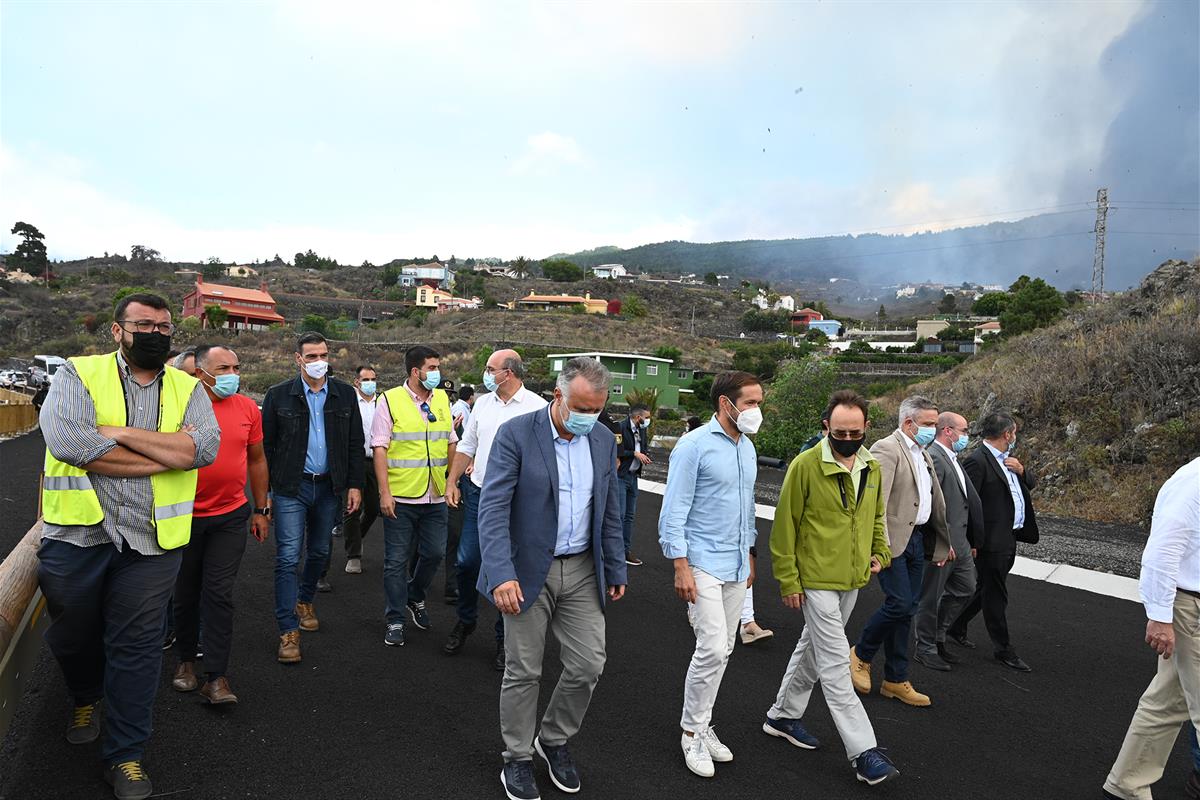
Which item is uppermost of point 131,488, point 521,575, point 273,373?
point 131,488

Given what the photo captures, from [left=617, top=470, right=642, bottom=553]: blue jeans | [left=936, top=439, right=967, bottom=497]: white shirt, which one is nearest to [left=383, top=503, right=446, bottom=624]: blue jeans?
[left=617, top=470, right=642, bottom=553]: blue jeans

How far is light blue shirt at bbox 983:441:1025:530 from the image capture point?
6.04 meters

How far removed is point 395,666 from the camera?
5047 mm

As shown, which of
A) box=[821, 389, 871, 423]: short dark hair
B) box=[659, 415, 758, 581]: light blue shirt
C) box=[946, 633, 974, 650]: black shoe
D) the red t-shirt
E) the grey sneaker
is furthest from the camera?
box=[946, 633, 974, 650]: black shoe

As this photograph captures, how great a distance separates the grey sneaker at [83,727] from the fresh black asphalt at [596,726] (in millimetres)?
69

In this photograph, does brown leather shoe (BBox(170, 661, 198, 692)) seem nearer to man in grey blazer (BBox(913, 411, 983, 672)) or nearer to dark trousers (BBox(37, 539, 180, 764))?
dark trousers (BBox(37, 539, 180, 764))

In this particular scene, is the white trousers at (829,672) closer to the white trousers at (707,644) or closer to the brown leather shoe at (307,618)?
the white trousers at (707,644)

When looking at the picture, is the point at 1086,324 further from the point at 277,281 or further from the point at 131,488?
the point at 277,281

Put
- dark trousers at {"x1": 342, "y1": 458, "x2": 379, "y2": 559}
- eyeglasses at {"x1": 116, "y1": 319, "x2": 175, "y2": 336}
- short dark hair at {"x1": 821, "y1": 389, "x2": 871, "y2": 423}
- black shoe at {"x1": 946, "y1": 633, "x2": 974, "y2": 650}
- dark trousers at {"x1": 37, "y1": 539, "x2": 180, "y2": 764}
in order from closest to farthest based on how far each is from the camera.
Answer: dark trousers at {"x1": 37, "y1": 539, "x2": 180, "y2": 764} < eyeglasses at {"x1": 116, "y1": 319, "x2": 175, "y2": 336} < short dark hair at {"x1": 821, "y1": 389, "x2": 871, "y2": 423} < black shoe at {"x1": 946, "y1": 633, "x2": 974, "y2": 650} < dark trousers at {"x1": 342, "y1": 458, "x2": 379, "y2": 559}

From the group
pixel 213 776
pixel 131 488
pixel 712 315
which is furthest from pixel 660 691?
pixel 712 315

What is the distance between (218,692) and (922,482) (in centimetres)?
462

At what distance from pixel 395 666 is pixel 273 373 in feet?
163

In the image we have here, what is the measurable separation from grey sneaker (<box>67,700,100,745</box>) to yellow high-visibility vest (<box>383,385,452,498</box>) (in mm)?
2324

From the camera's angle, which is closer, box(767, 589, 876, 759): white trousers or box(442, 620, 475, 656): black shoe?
box(767, 589, 876, 759): white trousers
